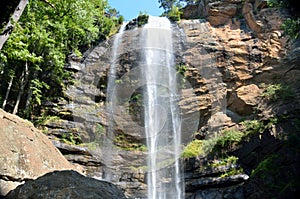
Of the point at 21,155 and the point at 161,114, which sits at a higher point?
the point at 161,114

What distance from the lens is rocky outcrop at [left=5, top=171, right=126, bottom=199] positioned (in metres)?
4.32

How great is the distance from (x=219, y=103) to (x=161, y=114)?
2.98 m

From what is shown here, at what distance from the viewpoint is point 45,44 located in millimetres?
12672

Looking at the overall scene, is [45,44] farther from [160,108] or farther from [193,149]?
[193,149]

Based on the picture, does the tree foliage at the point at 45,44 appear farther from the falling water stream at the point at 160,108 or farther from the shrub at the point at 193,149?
the shrub at the point at 193,149

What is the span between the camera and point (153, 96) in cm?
1806

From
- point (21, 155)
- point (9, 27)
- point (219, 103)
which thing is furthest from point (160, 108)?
point (9, 27)

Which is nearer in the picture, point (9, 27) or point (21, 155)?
point (9, 27)

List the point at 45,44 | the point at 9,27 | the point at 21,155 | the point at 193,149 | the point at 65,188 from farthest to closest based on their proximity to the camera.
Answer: the point at 193,149 < the point at 45,44 < the point at 21,155 < the point at 65,188 < the point at 9,27

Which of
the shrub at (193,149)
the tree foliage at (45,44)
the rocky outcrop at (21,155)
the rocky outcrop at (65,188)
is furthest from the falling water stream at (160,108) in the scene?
the rocky outcrop at (65,188)

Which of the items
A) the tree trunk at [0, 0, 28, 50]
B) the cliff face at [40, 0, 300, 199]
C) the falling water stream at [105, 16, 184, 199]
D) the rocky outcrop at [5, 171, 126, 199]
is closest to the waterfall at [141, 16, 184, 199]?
the falling water stream at [105, 16, 184, 199]

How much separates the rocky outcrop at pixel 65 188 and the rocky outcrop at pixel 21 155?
1393 mm

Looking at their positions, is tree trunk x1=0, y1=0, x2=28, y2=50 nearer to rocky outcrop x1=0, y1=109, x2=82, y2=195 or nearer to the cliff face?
rocky outcrop x1=0, y1=109, x2=82, y2=195

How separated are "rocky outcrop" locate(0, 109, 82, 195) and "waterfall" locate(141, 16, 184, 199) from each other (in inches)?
255
